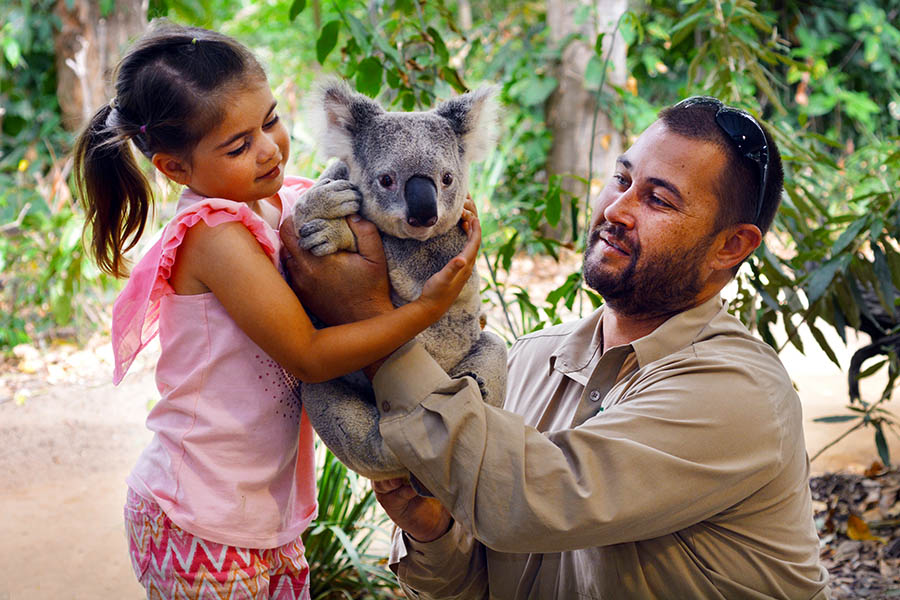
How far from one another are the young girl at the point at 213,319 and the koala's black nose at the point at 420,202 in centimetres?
10

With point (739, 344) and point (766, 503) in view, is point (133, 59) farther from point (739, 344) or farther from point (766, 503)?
point (766, 503)

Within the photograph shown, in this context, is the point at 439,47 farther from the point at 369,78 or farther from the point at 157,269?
the point at 157,269

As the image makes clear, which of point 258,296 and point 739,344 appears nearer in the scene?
point 258,296

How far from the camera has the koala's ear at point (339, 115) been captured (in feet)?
4.96

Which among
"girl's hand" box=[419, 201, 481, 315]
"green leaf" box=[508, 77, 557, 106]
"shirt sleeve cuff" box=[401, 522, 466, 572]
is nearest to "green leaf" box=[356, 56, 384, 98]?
"girl's hand" box=[419, 201, 481, 315]

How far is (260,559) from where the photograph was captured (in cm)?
161

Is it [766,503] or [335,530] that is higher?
[766,503]

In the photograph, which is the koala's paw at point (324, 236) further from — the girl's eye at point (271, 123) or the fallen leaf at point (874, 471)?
the fallen leaf at point (874, 471)

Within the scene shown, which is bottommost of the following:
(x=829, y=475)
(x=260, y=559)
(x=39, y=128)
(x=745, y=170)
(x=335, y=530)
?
(x=39, y=128)

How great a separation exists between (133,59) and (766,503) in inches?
58.3

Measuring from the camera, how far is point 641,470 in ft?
4.54

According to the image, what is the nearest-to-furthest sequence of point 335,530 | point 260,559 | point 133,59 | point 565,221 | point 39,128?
point 133,59
point 260,559
point 335,530
point 565,221
point 39,128

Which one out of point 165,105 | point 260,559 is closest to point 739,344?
point 260,559

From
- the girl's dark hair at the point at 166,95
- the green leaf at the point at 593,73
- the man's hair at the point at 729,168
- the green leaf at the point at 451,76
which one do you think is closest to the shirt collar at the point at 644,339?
the man's hair at the point at 729,168
